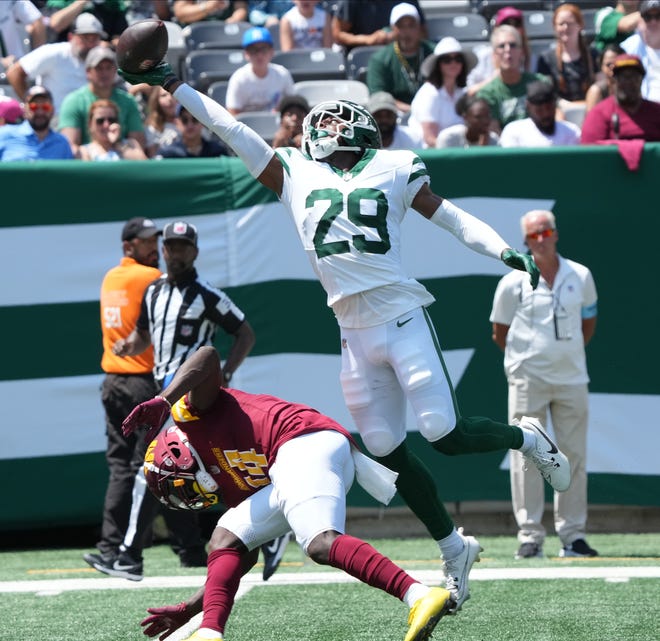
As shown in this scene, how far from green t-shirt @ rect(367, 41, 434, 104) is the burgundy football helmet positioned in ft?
20.3

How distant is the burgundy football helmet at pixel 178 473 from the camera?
401 cm

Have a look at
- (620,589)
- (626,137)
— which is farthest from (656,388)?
(620,589)

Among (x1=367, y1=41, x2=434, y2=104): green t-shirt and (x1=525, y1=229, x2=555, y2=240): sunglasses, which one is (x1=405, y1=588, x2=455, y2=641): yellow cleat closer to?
(x1=525, y1=229, x2=555, y2=240): sunglasses

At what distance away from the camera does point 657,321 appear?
769cm

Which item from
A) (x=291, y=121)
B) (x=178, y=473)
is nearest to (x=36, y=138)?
(x=291, y=121)

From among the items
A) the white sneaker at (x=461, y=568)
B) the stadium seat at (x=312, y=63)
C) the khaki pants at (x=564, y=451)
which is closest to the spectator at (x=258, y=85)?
the stadium seat at (x=312, y=63)

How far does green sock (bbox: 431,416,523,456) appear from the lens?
4.92 meters

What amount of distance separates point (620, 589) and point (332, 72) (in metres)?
5.99

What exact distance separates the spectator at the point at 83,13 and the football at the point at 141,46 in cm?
560

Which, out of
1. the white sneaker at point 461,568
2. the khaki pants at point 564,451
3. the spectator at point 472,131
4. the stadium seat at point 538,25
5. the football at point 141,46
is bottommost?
the khaki pants at point 564,451

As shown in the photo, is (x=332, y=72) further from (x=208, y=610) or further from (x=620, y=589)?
(x=208, y=610)

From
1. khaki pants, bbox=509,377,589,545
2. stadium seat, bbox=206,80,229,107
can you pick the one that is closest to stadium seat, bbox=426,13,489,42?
stadium seat, bbox=206,80,229,107

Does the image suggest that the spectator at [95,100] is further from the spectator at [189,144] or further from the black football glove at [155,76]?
the black football glove at [155,76]

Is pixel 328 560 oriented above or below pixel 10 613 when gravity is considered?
above
